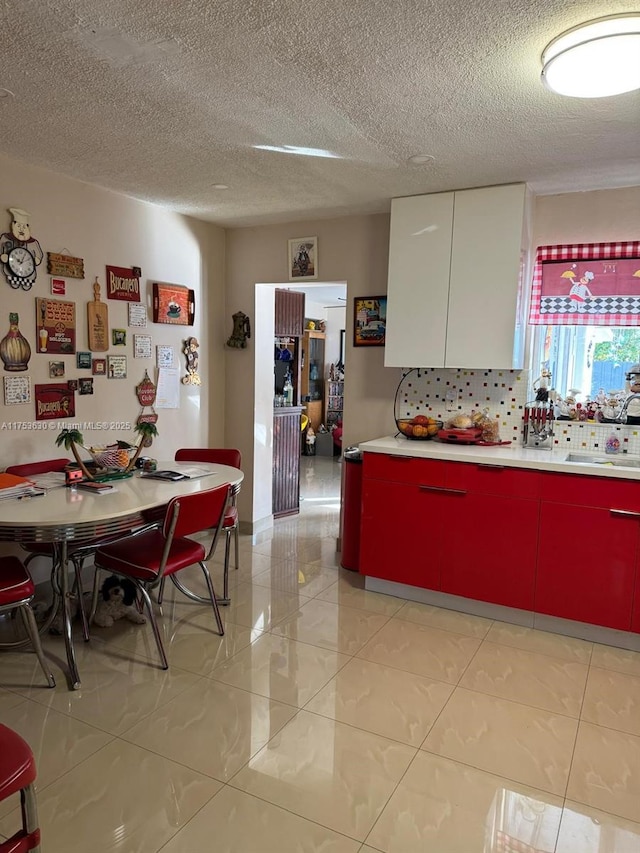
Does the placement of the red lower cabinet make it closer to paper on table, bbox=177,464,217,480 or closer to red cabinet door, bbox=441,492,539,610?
red cabinet door, bbox=441,492,539,610

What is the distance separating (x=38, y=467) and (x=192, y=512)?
3.72 ft

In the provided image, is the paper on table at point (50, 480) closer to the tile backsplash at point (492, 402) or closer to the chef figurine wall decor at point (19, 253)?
the chef figurine wall decor at point (19, 253)

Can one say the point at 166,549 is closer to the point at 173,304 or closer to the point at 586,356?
the point at 173,304

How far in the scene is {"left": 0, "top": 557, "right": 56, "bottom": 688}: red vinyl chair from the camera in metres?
2.29

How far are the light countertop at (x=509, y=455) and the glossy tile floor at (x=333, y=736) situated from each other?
913 millimetres

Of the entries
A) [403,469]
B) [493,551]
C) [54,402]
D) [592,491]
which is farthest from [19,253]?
[592,491]

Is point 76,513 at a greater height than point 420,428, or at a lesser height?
lesser

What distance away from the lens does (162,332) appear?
163 inches

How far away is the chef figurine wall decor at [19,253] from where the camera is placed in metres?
3.09

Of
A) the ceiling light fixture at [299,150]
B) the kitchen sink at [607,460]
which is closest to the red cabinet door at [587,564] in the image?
the kitchen sink at [607,460]

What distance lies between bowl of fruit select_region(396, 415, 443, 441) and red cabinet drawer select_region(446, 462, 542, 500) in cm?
49

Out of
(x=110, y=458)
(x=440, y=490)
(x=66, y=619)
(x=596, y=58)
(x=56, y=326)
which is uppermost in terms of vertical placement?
(x=596, y=58)

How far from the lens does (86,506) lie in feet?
8.20

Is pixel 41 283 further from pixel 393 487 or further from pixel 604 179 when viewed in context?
pixel 604 179
